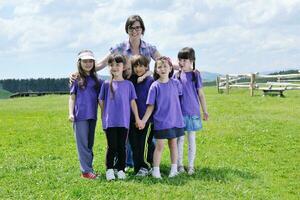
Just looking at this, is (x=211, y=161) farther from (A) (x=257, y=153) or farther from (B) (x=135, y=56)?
(B) (x=135, y=56)

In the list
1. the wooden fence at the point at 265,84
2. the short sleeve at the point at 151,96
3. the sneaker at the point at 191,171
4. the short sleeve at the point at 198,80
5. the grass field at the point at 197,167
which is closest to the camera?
the grass field at the point at 197,167

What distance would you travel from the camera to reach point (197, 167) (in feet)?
27.6

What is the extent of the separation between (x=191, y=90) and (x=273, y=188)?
75.0 inches

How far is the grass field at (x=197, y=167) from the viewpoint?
266 inches

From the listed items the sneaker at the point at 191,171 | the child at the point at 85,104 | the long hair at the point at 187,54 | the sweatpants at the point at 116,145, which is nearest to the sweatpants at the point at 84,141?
the child at the point at 85,104

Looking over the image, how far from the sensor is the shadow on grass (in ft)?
23.8

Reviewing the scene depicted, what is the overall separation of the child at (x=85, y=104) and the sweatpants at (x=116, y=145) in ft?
1.24

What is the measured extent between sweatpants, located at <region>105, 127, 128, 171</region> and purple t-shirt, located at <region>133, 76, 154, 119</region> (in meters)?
0.44

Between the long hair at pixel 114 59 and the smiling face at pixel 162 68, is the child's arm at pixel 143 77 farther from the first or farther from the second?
the long hair at pixel 114 59

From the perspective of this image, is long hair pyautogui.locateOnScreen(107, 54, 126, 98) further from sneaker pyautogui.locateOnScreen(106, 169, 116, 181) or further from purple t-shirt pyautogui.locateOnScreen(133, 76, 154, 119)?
sneaker pyautogui.locateOnScreen(106, 169, 116, 181)

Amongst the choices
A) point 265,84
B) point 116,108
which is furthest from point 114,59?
point 265,84

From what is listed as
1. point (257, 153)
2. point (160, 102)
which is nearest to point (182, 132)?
point (160, 102)

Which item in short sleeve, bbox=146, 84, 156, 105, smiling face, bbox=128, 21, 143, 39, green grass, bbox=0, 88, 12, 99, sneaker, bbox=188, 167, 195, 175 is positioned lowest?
green grass, bbox=0, 88, 12, 99

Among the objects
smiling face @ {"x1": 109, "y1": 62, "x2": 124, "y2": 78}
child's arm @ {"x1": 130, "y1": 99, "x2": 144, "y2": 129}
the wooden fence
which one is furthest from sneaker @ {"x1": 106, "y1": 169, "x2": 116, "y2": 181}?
the wooden fence
